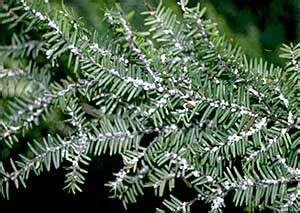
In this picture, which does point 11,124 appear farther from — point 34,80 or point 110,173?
point 110,173

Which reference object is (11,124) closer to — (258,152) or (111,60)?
(111,60)

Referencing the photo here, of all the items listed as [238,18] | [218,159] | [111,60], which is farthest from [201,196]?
[238,18]

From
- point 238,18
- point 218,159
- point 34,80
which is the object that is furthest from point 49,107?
point 238,18

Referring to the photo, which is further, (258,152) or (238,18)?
(238,18)

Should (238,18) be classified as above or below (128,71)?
above

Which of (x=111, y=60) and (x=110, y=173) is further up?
(x=111, y=60)

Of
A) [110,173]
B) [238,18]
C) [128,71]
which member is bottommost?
[110,173]
